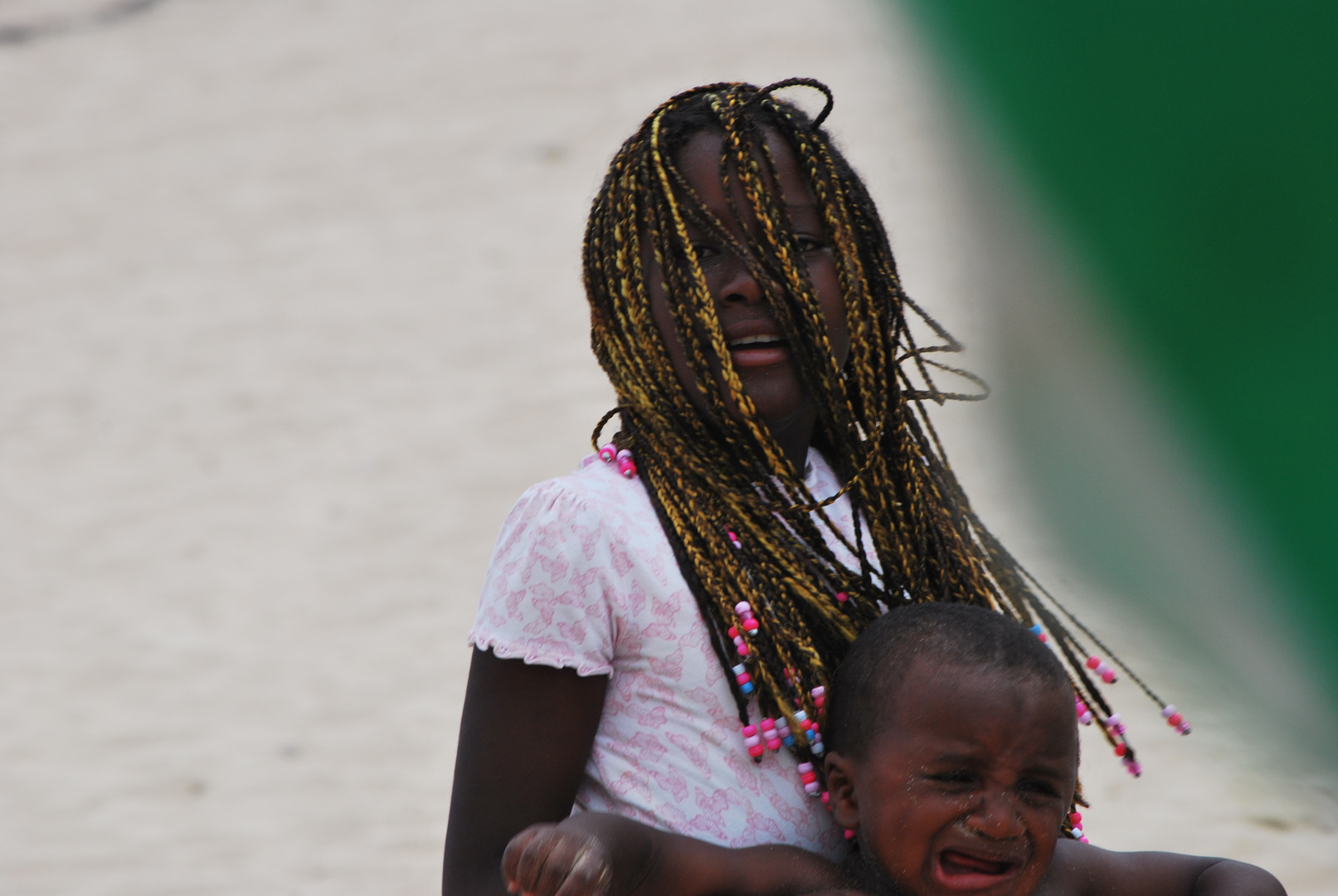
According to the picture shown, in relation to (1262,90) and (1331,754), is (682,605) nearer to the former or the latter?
(1262,90)

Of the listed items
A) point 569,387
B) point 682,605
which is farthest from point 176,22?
point 682,605

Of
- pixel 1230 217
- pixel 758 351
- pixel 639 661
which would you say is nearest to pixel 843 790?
pixel 639 661

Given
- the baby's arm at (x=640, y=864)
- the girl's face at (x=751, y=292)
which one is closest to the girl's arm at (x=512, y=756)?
the baby's arm at (x=640, y=864)

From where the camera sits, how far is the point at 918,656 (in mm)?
1496

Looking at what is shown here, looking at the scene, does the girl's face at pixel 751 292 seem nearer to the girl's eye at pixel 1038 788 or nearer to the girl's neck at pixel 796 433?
the girl's neck at pixel 796 433

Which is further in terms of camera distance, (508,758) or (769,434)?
(769,434)

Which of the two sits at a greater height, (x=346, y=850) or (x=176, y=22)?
(x=176, y=22)

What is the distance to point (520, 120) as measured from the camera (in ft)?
30.1

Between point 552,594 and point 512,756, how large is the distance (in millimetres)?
166

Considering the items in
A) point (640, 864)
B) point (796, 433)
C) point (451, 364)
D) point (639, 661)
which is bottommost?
point (451, 364)

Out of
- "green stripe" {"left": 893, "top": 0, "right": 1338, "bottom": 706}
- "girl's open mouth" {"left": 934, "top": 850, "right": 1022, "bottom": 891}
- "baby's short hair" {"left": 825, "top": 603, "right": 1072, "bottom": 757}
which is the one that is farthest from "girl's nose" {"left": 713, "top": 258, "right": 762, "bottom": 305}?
"green stripe" {"left": 893, "top": 0, "right": 1338, "bottom": 706}

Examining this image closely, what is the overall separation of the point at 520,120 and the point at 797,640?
800 cm

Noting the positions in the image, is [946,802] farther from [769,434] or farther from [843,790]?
[769,434]

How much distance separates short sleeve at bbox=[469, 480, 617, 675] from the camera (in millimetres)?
1455
